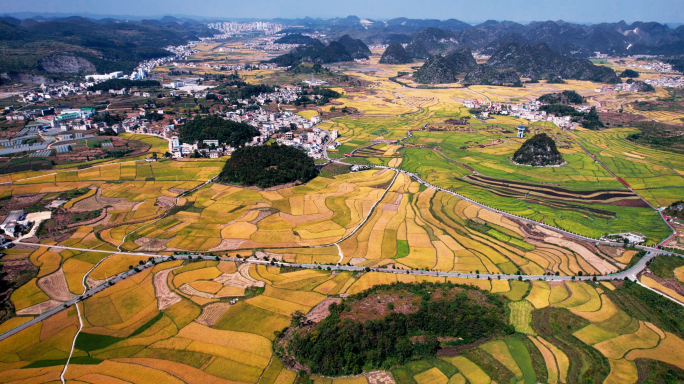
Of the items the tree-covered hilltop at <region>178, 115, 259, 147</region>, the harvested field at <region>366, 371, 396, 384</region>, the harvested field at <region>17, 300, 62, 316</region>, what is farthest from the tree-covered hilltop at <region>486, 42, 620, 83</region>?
the harvested field at <region>17, 300, 62, 316</region>

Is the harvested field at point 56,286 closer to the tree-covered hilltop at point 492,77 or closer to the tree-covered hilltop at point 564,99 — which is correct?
the tree-covered hilltop at point 564,99

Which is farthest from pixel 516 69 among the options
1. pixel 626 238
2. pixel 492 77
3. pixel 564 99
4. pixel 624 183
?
pixel 626 238

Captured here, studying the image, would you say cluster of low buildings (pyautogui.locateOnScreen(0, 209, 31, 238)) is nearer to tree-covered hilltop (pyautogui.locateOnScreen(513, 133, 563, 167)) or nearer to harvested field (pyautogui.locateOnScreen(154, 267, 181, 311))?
harvested field (pyautogui.locateOnScreen(154, 267, 181, 311))

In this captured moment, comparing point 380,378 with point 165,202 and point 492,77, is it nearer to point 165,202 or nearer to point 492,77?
point 165,202

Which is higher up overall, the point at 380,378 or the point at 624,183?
the point at 624,183

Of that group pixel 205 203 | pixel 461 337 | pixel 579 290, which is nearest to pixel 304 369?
pixel 461 337

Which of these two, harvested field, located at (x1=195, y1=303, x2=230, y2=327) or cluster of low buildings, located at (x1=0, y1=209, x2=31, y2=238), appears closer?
harvested field, located at (x1=195, y1=303, x2=230, y2=327)

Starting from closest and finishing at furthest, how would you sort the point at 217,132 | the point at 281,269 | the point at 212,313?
the point at 212,313 → the point at 281,269 → the point at 217,132
